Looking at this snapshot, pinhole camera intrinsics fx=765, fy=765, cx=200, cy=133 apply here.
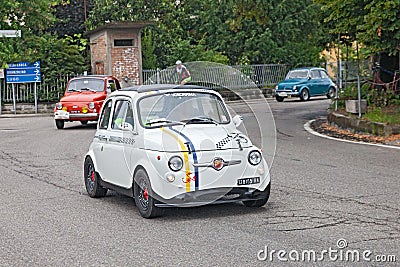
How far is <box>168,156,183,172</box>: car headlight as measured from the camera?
29.8ft

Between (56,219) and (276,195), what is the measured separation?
3.14 metres

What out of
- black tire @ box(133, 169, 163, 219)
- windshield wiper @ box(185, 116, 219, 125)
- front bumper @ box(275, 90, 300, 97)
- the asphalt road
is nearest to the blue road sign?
front bumper @ box(275, 90, 300, 97)

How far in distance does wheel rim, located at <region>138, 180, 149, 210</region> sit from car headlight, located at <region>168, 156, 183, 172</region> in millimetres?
466

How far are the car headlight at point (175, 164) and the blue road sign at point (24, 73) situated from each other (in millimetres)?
26055

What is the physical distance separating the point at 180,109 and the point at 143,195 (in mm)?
1348

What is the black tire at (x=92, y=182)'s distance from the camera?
1102cm

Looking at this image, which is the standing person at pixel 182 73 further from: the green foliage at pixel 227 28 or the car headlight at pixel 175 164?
the green foliage at pixel 227 28

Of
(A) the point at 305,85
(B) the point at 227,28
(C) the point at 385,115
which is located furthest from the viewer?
(B) the point at 227,28

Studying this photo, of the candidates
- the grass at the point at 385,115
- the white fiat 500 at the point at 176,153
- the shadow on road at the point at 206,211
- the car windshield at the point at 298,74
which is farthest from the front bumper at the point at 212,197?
the car windshield at the point at 298,74

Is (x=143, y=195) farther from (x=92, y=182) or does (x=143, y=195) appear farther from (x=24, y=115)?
(x=24, y=115)

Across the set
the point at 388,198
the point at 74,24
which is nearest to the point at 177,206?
the point at 388,198

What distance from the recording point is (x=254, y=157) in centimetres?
950

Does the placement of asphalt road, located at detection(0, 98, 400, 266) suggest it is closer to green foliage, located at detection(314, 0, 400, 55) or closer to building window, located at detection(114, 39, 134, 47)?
green foliage, located at detection(314, 0, 400, 55)

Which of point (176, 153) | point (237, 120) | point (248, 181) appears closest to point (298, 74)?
point (237, 120)
